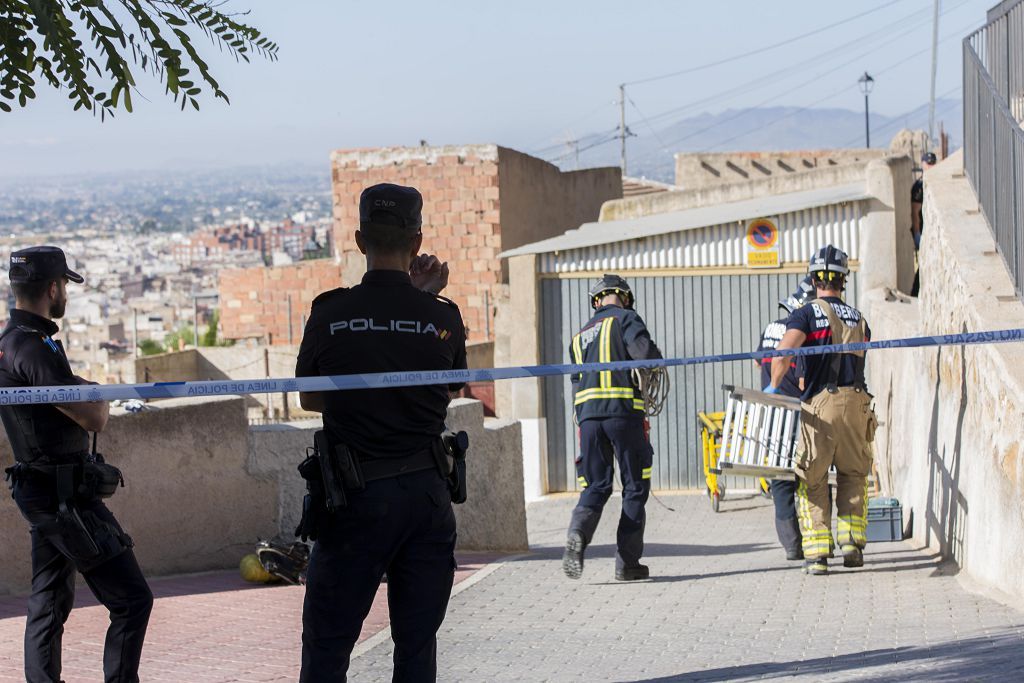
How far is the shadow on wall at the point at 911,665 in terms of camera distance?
5.31 metres

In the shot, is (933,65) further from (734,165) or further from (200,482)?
(200,482)

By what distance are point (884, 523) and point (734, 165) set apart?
87.5 ft

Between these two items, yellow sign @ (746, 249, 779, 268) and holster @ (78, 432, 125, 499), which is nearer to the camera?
holster @ (78, 432, 125, 499)

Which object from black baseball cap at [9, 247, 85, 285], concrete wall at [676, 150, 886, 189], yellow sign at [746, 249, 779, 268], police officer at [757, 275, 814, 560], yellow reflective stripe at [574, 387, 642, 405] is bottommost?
police officer at [757, 275, 814, 560]

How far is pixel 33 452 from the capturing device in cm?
507

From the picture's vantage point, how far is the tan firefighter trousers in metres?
8.63

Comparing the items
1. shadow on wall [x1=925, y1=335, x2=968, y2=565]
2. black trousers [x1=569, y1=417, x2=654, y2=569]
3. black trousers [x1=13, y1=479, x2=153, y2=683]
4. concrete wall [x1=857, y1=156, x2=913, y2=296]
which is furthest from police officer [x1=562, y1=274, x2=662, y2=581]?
concrete wall [x1=857, y1=156, x2=913, y2=296]

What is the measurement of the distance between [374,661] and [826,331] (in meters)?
3.87

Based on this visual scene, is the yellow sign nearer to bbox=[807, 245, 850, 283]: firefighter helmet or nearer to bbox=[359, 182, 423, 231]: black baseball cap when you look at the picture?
bbox=[807, 245, 850, 283]: firefighter helmet

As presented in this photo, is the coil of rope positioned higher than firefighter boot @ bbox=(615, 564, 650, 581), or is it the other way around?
the coil of rope

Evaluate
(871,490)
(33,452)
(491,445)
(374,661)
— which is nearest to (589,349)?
(491,445)

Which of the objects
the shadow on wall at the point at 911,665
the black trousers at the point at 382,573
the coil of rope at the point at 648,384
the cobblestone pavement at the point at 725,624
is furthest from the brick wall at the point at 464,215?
the black trousers at the point at 382,573

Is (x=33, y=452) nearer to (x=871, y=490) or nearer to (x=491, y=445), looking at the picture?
(x=491, y=445)

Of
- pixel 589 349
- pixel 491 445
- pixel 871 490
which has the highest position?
pixel 589 349
